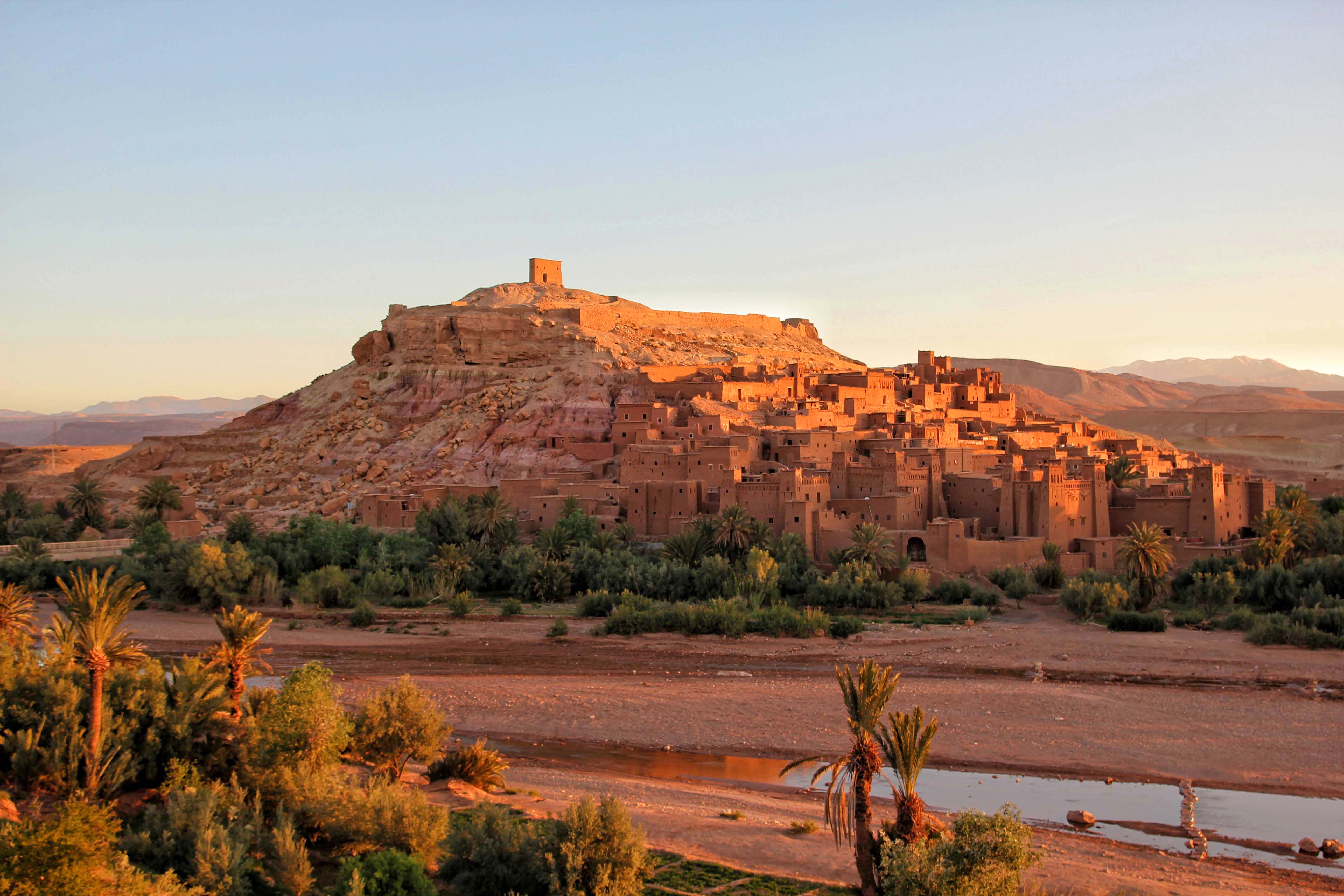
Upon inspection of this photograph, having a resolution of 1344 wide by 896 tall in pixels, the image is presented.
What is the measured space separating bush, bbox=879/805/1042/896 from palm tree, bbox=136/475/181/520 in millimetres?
33023

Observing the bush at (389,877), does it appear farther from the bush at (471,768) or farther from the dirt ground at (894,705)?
the bush at (471,768)

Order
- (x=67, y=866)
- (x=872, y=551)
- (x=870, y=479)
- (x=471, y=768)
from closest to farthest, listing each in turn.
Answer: (x=67, y=866) → (x=471, y=768) → (x=872, y=551) → (x=870, y=479)

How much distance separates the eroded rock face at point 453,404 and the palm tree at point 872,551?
10.0 metres

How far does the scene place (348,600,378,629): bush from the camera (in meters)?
28.4

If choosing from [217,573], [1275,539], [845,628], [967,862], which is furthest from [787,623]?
[967,862]

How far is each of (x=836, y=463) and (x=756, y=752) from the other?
48.8 feet

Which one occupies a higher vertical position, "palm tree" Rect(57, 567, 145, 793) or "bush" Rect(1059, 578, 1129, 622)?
"palm tree" Rect(57, 567, 145, 793)

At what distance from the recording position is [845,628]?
2545 centimetres

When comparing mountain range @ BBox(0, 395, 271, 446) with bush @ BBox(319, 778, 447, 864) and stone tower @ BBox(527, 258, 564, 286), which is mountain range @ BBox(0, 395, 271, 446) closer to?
stone tower @ BBox(527, 258, 564, 286)

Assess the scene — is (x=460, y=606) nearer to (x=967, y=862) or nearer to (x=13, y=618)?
(x=13, y=618)

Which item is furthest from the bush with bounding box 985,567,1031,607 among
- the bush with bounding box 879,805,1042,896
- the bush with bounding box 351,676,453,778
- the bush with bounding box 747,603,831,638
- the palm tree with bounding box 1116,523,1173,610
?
the bush with bounding box 879,805,1042,896

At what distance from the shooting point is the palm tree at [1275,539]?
27344 mm

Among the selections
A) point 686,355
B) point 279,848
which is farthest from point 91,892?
point 686,355

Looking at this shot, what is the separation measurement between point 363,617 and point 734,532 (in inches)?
374
